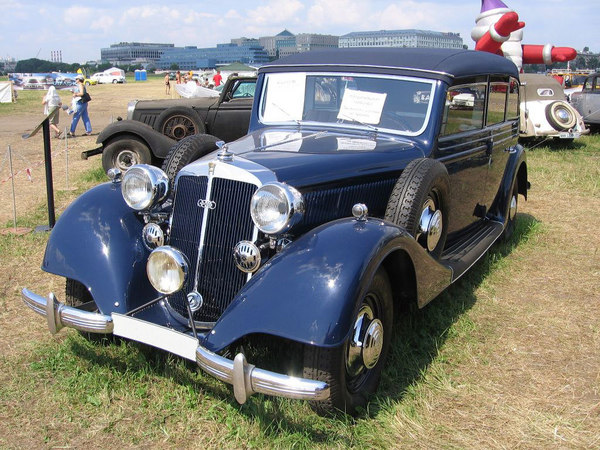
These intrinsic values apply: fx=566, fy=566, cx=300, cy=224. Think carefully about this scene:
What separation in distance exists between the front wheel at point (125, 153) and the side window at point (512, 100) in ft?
17.4

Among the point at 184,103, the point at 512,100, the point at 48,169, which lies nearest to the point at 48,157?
the point at 48,169

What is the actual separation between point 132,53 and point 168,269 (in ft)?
490

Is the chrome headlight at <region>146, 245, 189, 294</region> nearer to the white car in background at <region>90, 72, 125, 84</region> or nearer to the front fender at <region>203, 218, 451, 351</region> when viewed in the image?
the front fender at <region>203, 218, 451, 351</region>

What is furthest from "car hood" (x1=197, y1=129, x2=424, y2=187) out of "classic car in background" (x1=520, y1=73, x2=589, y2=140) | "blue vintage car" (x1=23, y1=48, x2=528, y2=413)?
"classic car in background" (x1=520, y1=73, x2=589, y2=140)

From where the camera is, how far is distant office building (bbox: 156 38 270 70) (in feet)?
329

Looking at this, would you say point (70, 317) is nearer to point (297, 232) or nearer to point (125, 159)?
point (297, 232)

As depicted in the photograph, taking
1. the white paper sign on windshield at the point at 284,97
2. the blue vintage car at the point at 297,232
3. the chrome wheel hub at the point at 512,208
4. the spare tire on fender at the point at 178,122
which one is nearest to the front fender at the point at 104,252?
the blue vintage car at the point at 297,232

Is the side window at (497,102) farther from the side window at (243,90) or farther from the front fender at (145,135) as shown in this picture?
the side window at (243,90)

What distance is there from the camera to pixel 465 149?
14.0 ft

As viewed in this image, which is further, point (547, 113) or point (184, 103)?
point (547, 113)

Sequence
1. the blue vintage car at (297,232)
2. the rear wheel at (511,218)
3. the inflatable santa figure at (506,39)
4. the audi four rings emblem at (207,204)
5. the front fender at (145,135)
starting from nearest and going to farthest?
the blue vintage car at (297,232) < the audi four rings emblem at (207,204) < the rear wheel at (511,218) < the front fender at (145,135) < the inflatable santa figure at (506,39)

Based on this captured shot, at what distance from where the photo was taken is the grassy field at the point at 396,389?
2.62 metres

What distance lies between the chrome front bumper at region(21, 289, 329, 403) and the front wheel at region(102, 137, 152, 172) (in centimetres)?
582

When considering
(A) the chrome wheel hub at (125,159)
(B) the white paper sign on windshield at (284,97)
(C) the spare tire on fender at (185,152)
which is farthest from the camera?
(A) the chrome wheel hub at (125,159)
